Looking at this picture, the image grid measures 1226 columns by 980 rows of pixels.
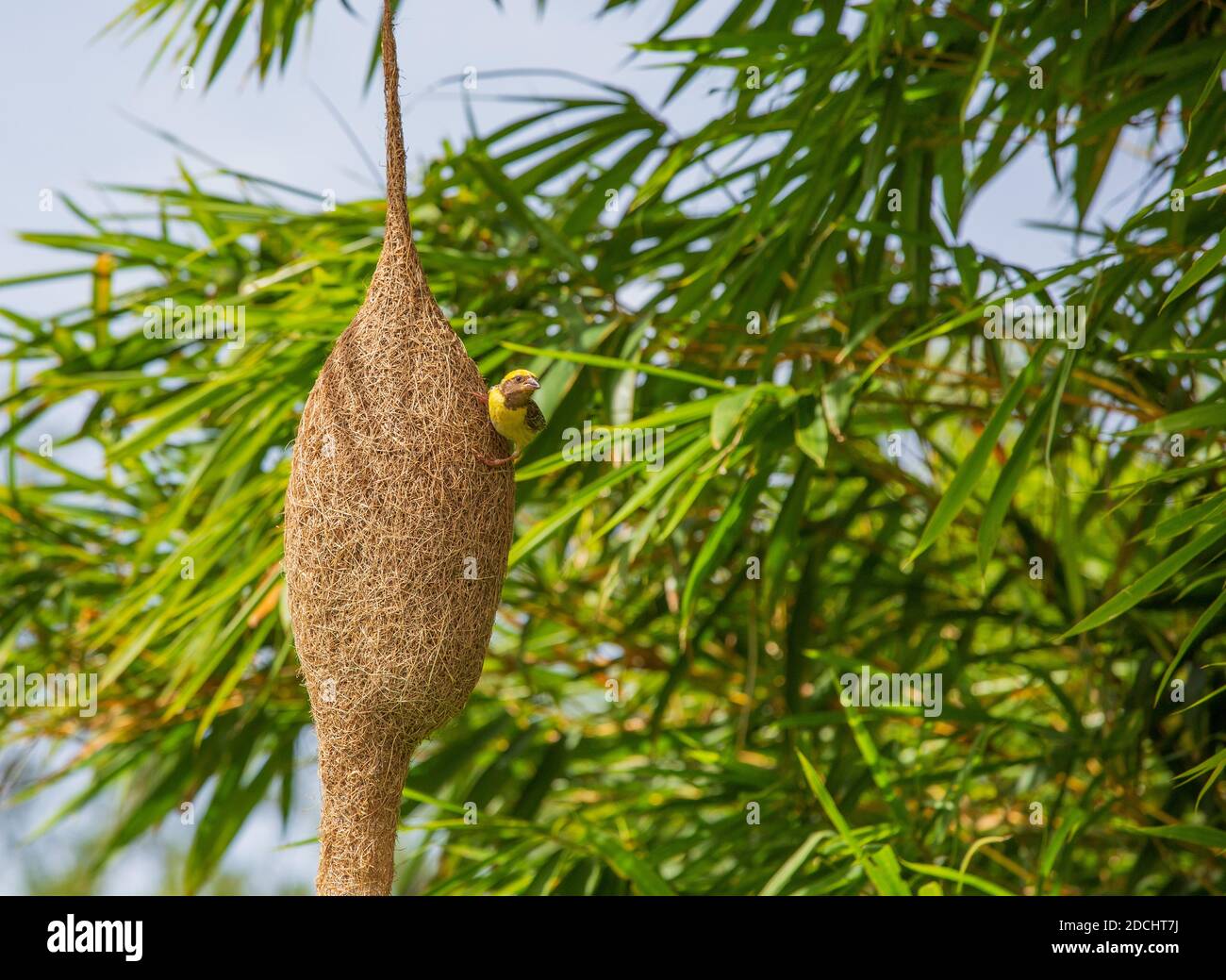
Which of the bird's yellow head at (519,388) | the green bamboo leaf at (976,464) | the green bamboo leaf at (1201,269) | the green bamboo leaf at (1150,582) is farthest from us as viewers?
the green bamboo leaf at (976,464)

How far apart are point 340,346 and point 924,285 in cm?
120

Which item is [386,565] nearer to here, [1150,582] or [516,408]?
[516,408]

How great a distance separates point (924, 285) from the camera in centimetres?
215

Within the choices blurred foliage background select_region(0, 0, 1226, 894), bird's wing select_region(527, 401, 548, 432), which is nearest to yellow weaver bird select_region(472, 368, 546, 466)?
bird's wing select_region(527, 401, 548, 432)

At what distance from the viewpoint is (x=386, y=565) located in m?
1.13

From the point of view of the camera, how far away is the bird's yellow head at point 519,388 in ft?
3.64

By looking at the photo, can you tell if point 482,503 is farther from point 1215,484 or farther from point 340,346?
point 1215,484

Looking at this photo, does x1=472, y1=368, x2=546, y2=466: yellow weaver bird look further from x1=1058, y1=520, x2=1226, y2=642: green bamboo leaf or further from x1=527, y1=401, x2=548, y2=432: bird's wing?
x1=1058, y1=520, x2=1226, y2=642: green bamboo leaf

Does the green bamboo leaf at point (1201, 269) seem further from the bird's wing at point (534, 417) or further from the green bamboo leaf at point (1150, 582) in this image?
the bird's wing at point (534, 417)

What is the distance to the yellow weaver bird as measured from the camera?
3.65 feet

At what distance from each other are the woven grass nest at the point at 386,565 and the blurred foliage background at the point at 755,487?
58 centimetres

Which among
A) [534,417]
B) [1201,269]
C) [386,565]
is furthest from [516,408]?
[1201,269]

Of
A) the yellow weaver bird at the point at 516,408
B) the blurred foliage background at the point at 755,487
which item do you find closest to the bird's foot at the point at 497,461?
the yellow weaver bird at the point at 516,408

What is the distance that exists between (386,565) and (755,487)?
1.04 m
